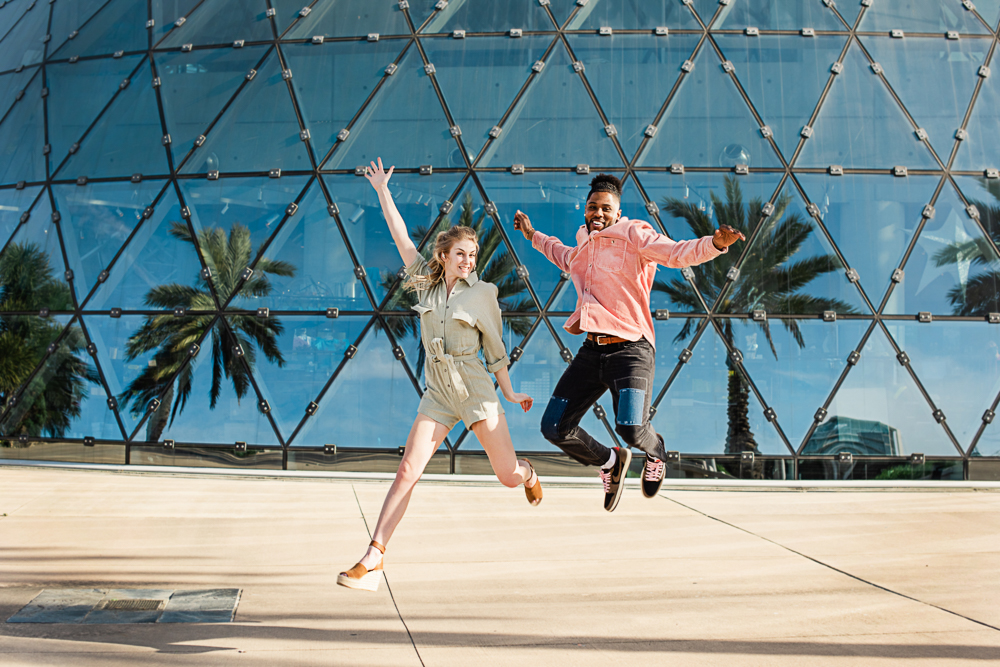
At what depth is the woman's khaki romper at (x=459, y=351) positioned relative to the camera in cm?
416

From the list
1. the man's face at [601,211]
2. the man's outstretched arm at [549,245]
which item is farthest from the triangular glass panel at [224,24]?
the man's face at [601,211]

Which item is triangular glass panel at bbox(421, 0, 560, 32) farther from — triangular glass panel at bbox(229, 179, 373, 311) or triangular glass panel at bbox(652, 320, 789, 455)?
triangular glass panel at bbox(652, 320, 789, 455)

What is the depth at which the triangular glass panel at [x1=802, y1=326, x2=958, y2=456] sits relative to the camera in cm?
962

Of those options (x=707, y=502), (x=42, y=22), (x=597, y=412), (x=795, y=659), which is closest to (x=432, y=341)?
(x=795, y=659)

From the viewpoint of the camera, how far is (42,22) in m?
12.1

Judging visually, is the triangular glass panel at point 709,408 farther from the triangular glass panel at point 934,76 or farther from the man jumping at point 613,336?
the man jumping at point 613,336

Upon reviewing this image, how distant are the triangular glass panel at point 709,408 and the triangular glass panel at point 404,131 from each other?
12.6 feet

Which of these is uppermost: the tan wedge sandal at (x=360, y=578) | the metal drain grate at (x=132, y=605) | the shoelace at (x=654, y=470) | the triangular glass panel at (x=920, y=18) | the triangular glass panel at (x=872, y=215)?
the triangular glass panel at (x=920, y=18)

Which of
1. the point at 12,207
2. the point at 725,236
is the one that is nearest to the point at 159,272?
the point at 12,207

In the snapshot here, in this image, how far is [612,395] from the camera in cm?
464

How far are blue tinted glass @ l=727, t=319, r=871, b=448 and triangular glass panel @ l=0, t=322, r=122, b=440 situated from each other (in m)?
8.28

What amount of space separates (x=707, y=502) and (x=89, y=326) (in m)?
8.27

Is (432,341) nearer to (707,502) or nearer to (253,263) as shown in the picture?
(707,502)

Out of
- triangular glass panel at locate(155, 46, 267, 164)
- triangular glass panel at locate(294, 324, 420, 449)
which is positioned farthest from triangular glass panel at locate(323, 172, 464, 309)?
triangular glass panel at locate(155, 46, 267, 164)
